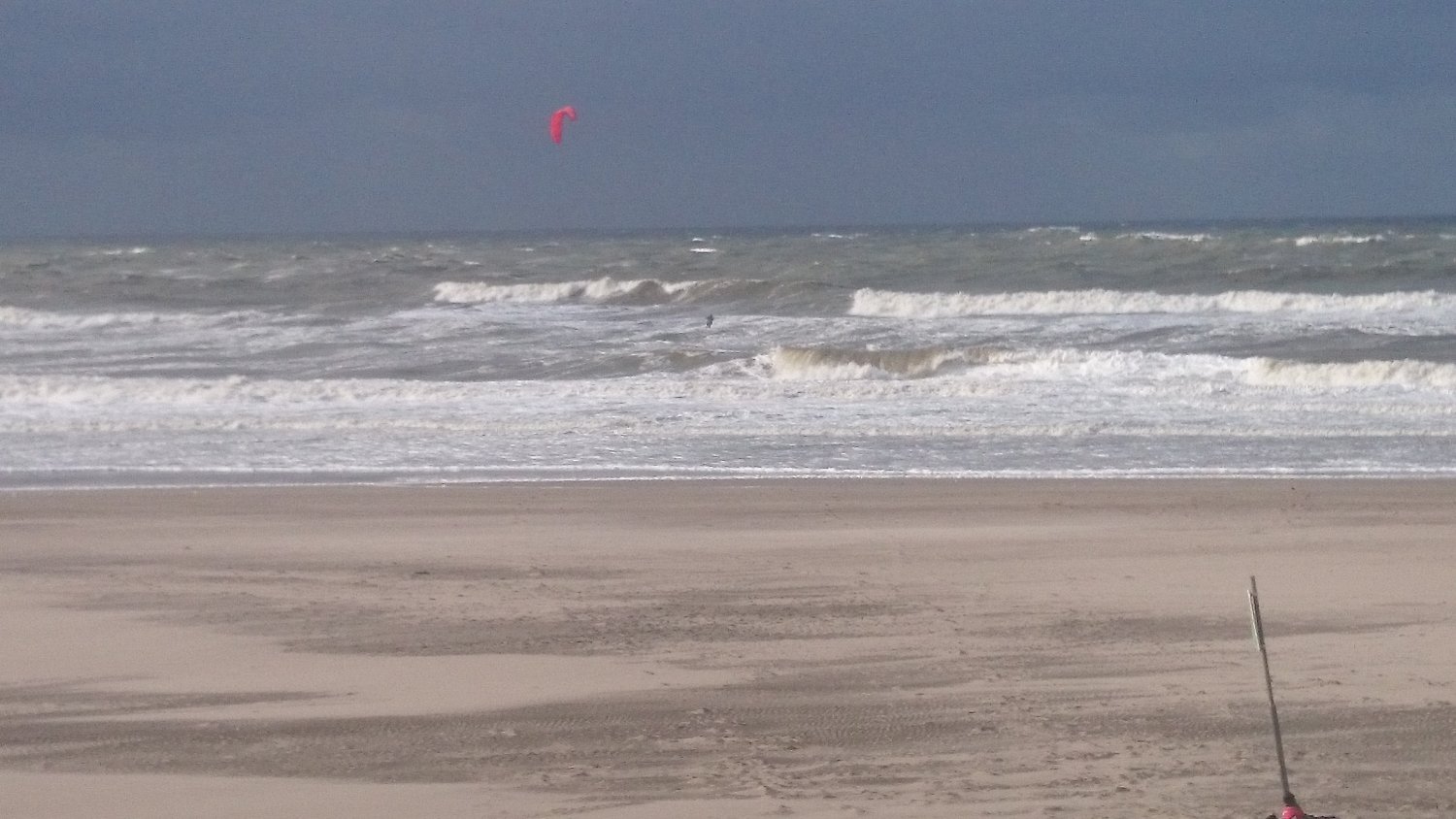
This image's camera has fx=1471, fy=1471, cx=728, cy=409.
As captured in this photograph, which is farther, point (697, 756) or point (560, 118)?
point (560, 118)

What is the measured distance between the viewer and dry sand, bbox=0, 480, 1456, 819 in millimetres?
4371

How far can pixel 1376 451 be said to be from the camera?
10.7 metres

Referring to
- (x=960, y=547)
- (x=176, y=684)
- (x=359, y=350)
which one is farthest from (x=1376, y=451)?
(x=359, y=350)

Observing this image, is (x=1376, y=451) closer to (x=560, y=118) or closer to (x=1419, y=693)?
(x=1419, y=693)

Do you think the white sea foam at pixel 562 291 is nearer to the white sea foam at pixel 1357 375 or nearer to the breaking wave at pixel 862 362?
the breaking wave at pixel 862 362

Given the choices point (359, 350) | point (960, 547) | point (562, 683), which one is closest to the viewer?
point (562, 683)

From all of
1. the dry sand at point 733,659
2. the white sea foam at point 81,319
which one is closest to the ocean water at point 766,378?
the white sea foam at point 81,319

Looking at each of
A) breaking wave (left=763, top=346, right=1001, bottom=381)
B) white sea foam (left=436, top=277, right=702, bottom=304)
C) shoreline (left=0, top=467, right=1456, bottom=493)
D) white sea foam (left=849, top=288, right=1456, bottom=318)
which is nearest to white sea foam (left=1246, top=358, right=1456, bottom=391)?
breaking wave (left=763, top=346, right=1001, bottom=381)

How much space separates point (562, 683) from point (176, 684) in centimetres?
142

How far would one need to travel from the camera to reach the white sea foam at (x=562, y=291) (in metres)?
33.1

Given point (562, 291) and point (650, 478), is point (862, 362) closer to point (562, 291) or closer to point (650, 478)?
point (650, 478)

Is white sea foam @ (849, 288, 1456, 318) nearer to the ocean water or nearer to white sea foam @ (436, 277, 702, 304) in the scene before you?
the ocean water

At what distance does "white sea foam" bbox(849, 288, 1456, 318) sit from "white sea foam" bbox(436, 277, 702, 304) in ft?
19.2

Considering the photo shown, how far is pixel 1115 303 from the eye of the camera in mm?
26094
